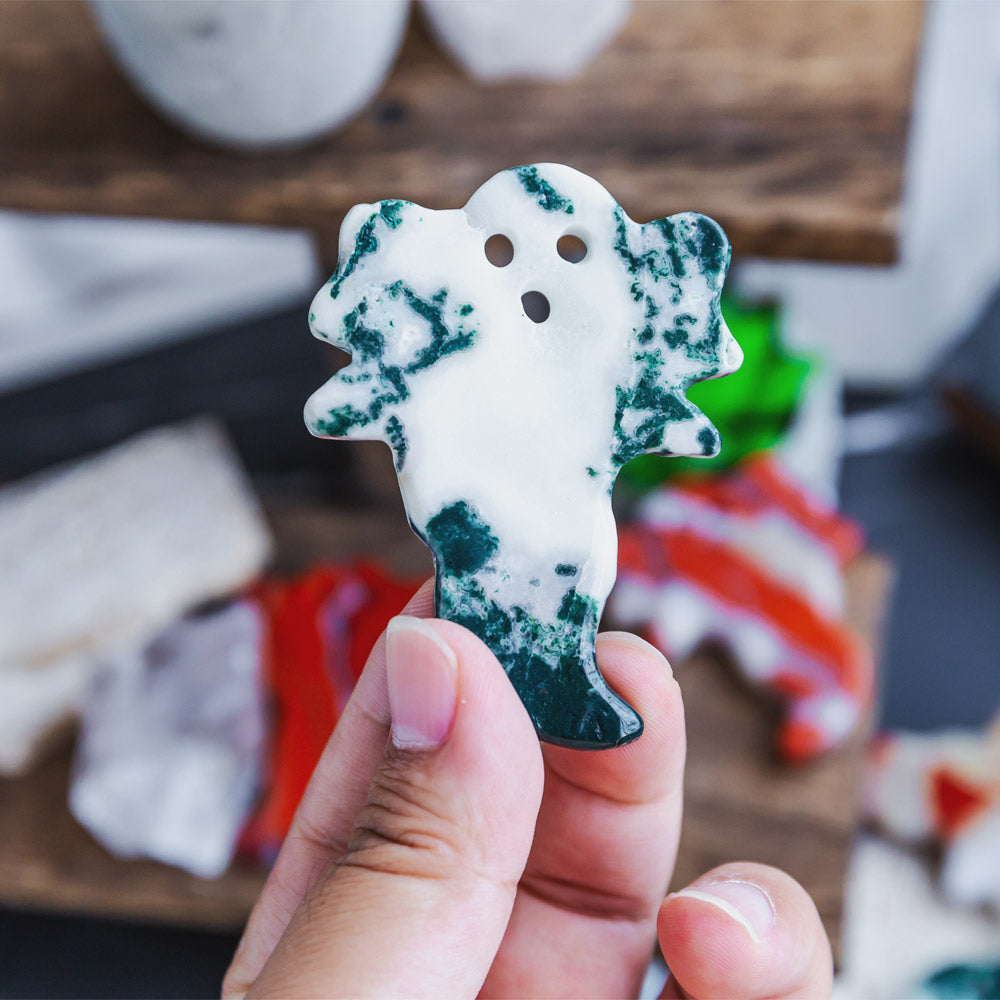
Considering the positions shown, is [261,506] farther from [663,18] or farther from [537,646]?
[537,646]

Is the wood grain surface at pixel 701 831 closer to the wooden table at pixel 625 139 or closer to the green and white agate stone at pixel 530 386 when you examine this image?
the wooden table at pixel 625 139

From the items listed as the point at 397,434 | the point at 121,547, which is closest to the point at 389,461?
the point at 121,547

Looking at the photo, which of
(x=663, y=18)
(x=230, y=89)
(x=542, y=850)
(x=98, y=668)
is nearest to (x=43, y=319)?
(x=98, y=668)

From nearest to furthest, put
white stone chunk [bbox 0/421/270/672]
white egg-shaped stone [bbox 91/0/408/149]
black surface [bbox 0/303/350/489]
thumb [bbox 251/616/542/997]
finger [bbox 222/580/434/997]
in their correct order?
thumb [bbox 251/616/542/997] → finger [bbox 222/580/434/997] → white egg-shaped stone [bbox 91/0/408/149] → white stone chunk [bbox 0/421/270/672] → black surface [bbox 0/303/350/489]

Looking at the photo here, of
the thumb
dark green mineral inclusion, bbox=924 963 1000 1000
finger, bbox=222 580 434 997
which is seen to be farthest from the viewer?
dark green mineral inclusion, bbox=924 963 1000 1000

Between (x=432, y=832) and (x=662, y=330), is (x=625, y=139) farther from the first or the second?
(x=432, y=832)

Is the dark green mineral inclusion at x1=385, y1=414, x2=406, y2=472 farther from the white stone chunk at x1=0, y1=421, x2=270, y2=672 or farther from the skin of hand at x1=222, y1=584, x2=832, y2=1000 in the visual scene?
the white stone chunk at x1=0, y1=421, x2=270, y2=672

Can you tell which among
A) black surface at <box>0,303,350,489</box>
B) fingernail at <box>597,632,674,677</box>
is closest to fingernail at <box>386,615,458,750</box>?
fingernail at <box>597,632,674,677</box>
